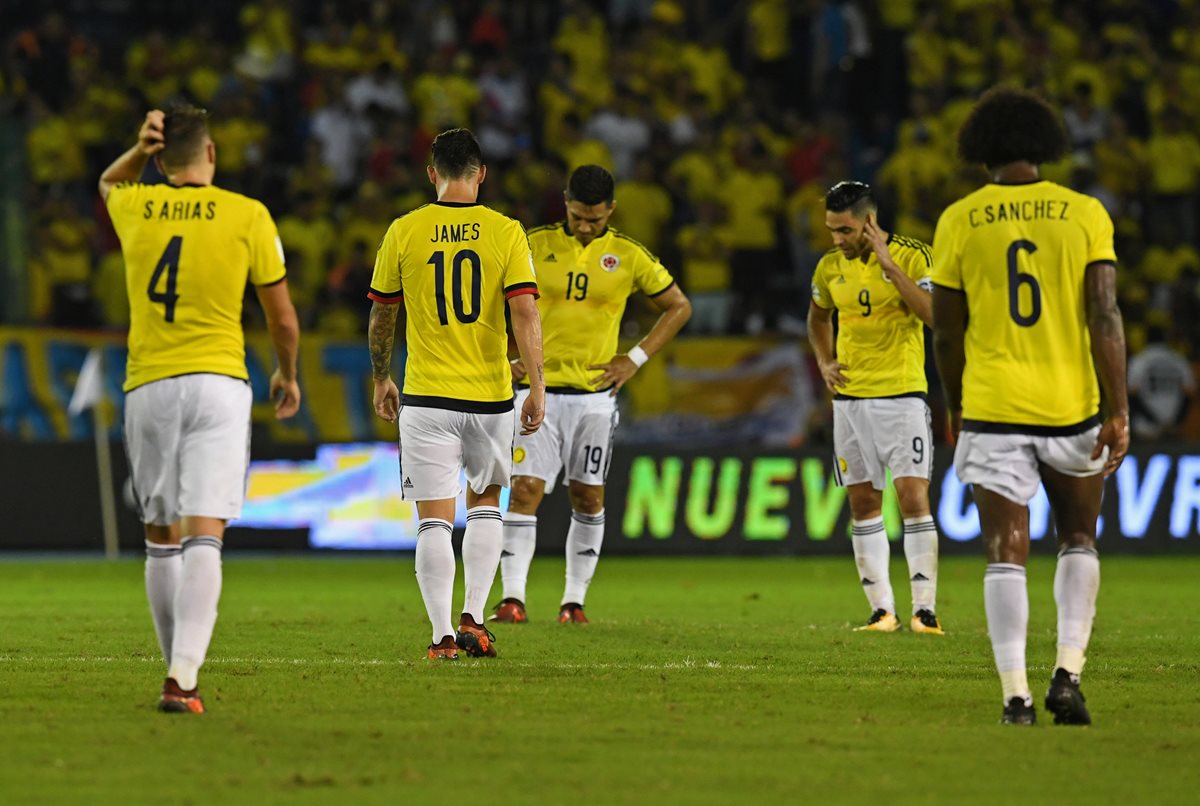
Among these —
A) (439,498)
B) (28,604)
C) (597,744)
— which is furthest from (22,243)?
(597,744)

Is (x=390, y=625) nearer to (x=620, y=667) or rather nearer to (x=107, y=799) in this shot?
(x=620, y=667)

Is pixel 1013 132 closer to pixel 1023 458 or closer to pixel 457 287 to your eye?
pixel 1023 458

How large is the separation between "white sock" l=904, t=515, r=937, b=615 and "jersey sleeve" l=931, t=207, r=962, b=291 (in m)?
4.37

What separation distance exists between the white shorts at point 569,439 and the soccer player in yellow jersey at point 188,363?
4356 mm

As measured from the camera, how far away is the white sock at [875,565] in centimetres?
1160

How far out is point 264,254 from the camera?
7539 mm

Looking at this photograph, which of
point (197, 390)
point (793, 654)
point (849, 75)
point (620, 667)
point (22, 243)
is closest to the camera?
point (197, 390)

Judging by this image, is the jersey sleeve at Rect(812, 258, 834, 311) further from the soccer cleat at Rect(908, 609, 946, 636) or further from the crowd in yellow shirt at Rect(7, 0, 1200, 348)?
the crowd in yellow shirt at Rect(7, 0, 1200, 348)

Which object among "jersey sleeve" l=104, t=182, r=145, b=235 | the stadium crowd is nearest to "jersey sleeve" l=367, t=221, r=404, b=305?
"jersey sleeve" l=104, t=182, r=145, b=235

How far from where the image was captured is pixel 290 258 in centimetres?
2147

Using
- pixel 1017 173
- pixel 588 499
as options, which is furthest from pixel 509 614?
pixel 1017 173

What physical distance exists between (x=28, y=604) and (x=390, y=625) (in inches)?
134

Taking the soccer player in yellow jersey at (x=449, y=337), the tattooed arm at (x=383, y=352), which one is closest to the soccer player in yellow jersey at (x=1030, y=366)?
the soccer player in yellow jersey at (x=449, y=337)

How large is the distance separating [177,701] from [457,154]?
10.6ft
